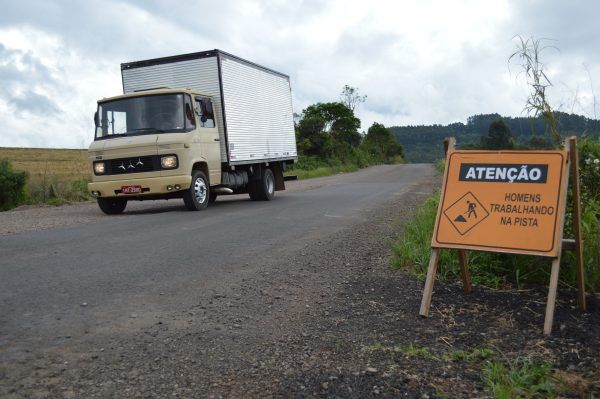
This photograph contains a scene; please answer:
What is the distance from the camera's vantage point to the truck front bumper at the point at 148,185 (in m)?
11.6

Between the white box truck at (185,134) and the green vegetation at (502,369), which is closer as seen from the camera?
the green vegetation at (502,369)

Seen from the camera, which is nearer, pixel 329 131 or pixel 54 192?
pixel 54 192

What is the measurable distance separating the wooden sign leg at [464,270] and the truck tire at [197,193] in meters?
8.16

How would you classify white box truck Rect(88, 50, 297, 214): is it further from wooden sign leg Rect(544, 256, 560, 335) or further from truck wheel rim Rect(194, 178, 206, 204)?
wooden sign leg Rect(544, 256, 560, 335)

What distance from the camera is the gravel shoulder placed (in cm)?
312

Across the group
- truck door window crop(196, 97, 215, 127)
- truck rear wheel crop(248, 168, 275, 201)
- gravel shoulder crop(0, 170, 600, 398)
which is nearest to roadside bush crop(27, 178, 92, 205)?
truck rear wheel crop(248, 168, 275, 201)

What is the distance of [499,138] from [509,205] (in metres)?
1.40

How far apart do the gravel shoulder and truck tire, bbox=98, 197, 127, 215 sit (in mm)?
7620

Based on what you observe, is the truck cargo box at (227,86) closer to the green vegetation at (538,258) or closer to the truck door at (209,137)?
the truck door at (209,137)

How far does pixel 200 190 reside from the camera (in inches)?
496

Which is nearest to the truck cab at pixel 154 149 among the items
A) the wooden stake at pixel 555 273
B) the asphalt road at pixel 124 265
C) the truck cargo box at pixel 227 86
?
the truck cargo box at pixel 227 86

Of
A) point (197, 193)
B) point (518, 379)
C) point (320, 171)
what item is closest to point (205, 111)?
point (197, 193)

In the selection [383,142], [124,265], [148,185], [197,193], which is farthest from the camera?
[383,142]

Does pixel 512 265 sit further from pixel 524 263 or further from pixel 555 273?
pixel 555 273
